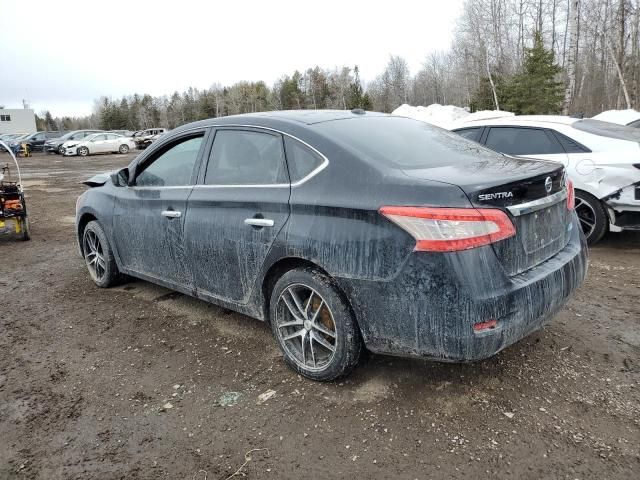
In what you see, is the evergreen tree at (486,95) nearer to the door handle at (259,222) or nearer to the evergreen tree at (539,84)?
the evergreen tree at (539,84)

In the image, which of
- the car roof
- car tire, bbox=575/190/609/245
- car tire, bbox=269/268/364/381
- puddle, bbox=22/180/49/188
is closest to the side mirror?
the car roof

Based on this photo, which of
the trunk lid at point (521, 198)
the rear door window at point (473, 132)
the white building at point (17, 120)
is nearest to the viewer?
the trunk lid at point (521, 198)

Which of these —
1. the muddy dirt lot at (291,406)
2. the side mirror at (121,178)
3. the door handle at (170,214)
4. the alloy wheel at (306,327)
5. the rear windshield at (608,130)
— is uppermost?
the rear windshield at (608,130)

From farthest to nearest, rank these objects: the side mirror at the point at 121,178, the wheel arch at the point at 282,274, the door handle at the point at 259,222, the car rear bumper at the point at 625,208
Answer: the car rear bumper at the point at 625,208 → the side mirror at the point at 121,178 → the door handle at the point at 259,222 → the wheel arch at the point at 282,274

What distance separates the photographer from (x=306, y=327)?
317 cm

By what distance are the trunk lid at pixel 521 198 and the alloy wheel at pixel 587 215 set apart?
121 inches

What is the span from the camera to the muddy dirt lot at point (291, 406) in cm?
248

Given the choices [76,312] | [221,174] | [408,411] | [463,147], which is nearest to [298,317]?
[408,411]

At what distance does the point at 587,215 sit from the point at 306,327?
14.1 ft

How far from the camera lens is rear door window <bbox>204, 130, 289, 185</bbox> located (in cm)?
334

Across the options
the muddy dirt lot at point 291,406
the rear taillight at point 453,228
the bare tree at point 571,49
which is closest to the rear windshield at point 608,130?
the muddy dirt lot at point 291,406

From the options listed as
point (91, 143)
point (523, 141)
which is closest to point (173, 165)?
point (523, 141)

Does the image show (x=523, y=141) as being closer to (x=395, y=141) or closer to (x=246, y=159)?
(x=395, y=141)

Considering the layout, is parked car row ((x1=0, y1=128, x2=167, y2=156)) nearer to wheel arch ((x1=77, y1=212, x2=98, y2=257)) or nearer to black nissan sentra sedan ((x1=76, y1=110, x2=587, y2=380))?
wheel arch ((x1=77, y1=212, x2=98, y2=257))
